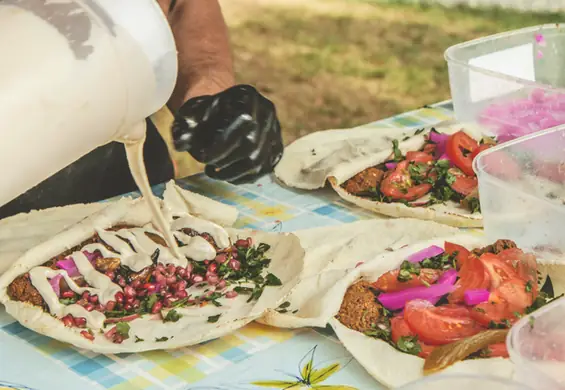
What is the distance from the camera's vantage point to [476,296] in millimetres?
1240

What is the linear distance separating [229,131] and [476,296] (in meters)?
0.57

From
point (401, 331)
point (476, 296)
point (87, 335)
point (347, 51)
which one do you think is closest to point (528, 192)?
point (476, 296)

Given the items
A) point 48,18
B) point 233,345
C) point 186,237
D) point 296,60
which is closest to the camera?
point 48,18

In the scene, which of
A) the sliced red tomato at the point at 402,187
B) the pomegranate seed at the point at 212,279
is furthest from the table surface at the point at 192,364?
the sliced red tomato at the point at 402,187

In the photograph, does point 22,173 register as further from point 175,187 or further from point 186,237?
point 175,187

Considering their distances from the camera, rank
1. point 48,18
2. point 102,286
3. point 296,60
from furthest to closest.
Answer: point 296,60 < point 102,286 < point 48,18

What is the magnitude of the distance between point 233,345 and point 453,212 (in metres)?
0.55

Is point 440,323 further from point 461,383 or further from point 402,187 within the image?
point 402,187

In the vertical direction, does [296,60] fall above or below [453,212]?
below

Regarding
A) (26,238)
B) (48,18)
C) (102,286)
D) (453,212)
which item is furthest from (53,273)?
(453,212)

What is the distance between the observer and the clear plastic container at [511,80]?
178 centimetres

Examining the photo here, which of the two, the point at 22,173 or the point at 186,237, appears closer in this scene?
the point at 22,173

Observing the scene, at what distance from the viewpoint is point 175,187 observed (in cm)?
174

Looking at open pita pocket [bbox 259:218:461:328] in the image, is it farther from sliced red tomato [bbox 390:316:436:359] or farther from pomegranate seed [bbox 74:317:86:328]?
pomegranate seed [bbox 74:317:86:328]
